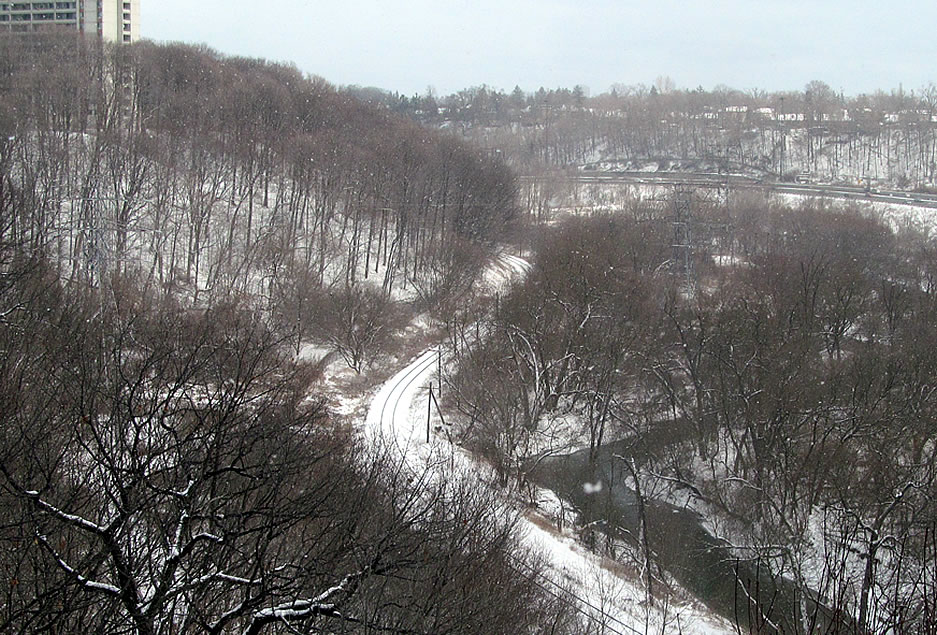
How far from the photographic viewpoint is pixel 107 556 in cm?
578

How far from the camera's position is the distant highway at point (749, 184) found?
185 feet

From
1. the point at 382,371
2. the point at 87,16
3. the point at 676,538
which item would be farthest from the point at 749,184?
the point at 87,16

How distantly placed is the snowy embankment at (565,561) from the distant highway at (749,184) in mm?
38637

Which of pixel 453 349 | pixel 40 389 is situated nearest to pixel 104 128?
pixel 453 349

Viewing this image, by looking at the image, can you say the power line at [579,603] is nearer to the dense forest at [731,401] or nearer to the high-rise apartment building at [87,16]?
the dense forest at [731,401]

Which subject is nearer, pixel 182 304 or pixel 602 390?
pixel 602 390

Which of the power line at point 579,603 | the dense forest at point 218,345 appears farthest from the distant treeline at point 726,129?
the power line at point 579,603

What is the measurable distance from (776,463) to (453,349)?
12900 millimetres

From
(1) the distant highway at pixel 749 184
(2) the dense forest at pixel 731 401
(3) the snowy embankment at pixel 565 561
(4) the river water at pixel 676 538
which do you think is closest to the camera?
(3) the snowy embankment at pixel 565 561

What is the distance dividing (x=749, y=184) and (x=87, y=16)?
54056 mm

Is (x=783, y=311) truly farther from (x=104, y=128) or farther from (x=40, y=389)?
(x=104, y=128)

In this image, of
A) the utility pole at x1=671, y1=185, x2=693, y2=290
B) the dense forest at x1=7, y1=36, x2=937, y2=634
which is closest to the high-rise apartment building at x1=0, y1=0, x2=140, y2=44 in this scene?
the dense forest at x1=7, y1=36, x2=937, y2=634

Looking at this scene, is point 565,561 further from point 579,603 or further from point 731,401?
point 731,401

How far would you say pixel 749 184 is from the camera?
61.4m
